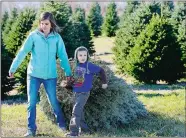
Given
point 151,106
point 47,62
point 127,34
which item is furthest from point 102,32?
point 47,62

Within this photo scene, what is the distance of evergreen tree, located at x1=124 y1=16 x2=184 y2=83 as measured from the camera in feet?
55.8

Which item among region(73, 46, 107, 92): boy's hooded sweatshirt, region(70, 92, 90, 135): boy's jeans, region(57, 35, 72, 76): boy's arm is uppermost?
region(57, 35, 72, 76): boy's arm

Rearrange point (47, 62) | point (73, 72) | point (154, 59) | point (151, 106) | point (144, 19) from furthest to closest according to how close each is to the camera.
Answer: point (144, 19) < point (154, 59) < point (151, 106) < point (73, 72) < point (47, 62)

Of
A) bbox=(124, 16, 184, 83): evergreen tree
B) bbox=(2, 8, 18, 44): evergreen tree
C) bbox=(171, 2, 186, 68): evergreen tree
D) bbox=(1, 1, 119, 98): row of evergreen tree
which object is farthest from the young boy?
bbox=(2, 8, 18, 44): evergreen tree

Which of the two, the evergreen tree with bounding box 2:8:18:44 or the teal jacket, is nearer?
the teal jacket

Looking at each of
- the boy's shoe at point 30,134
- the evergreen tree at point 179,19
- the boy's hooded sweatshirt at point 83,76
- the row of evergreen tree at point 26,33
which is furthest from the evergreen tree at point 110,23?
the boy's shoe at point 30,134

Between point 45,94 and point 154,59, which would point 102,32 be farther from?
point 45,94

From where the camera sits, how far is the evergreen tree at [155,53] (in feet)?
55.8

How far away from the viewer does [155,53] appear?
17078mm

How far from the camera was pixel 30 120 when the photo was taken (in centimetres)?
626

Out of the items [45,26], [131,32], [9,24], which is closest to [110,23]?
[9,24]

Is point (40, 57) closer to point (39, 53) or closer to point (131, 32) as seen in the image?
point (39, 53)

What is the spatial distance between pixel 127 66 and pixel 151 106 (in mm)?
8676

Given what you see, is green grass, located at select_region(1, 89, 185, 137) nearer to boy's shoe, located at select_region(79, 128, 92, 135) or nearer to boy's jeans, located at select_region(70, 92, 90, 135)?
boy's shoe, located at select_region(79, 128, 92, 135)
